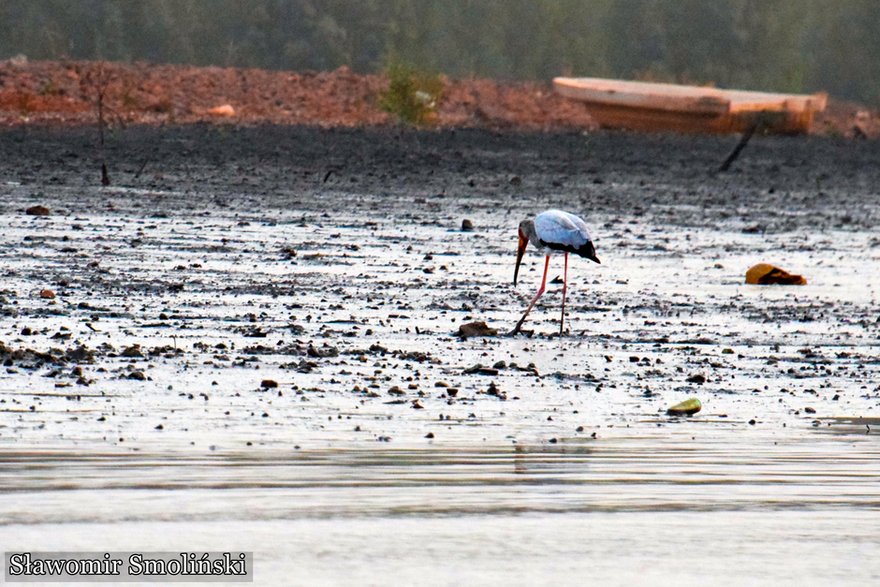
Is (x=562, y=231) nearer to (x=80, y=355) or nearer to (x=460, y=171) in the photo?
(x=80, y=355)

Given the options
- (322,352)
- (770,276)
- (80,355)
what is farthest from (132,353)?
(770,276)

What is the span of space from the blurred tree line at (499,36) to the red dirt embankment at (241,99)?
11.1 m

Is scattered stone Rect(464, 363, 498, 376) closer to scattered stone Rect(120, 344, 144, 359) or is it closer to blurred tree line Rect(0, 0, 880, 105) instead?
scattered stone Rect(120, 344, 144, 359)

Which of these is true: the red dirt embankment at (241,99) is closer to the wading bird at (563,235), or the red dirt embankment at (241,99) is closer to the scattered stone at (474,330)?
the wading bird at (563,235)

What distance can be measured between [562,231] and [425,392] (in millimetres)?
3349

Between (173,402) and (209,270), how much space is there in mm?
4983

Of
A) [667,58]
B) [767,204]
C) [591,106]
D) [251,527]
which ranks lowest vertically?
[251,527]

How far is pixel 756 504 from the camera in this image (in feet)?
20.0

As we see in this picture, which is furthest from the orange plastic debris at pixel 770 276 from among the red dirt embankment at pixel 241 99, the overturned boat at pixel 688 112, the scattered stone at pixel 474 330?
the overturned boat at pixel 688 112

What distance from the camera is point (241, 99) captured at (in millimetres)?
34562

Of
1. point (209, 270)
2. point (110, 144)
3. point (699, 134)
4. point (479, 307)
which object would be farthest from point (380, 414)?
point (699, 134)

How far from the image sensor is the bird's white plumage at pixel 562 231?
451 inches

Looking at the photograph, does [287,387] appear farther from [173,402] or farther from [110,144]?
[110,144]

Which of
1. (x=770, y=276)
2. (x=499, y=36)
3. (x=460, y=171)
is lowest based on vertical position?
(x=770, y=276)
